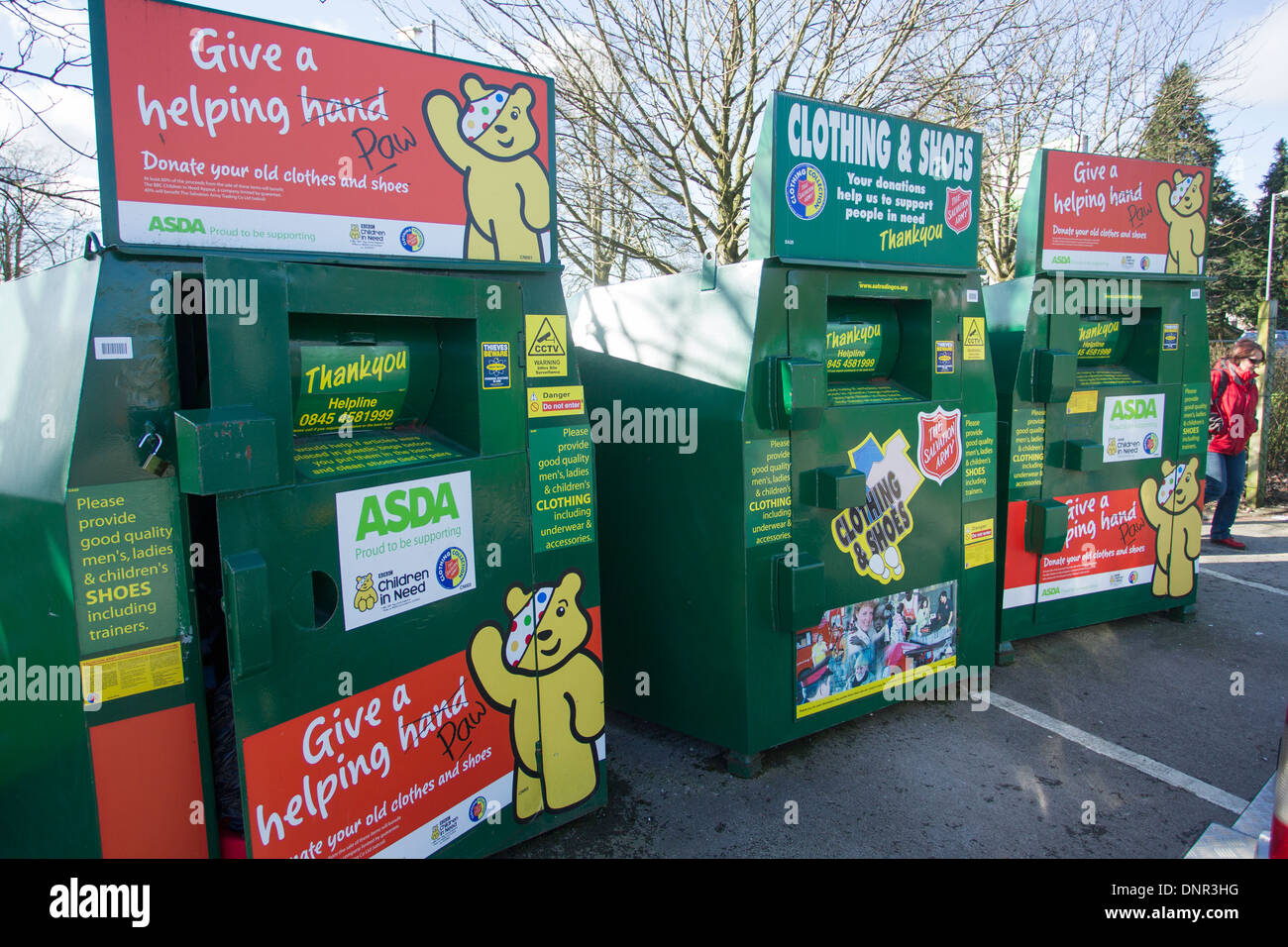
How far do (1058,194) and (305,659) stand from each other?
480 cm

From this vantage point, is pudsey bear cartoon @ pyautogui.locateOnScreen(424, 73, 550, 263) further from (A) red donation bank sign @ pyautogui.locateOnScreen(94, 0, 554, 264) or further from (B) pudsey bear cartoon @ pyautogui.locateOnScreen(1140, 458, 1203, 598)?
(B) pudsey bear cartoon @ pyautogui.locateOnScreen(1140, 458, 1203, 598)

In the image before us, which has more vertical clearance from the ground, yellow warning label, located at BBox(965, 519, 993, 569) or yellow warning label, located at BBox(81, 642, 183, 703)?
yellow warning label, located at BBox(81, 642, 183, 703)

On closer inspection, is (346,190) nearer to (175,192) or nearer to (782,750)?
(175,192)

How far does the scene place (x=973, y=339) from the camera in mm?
4262

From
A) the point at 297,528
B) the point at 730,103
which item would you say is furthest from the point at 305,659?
the point at 730,103

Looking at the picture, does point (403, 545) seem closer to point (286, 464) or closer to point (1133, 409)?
point (286, 464)

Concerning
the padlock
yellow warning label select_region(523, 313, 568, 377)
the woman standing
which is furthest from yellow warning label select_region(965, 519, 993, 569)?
the woman standing

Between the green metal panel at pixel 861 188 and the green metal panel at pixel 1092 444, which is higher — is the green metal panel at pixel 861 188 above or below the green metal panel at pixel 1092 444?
above

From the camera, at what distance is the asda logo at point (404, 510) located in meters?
2.51

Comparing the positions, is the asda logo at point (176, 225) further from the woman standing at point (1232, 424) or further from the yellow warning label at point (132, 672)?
the woman standing at point (1232, 424)

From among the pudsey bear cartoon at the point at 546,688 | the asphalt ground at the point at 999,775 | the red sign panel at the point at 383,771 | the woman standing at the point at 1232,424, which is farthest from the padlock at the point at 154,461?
the woman standing at the point at 1232,424
